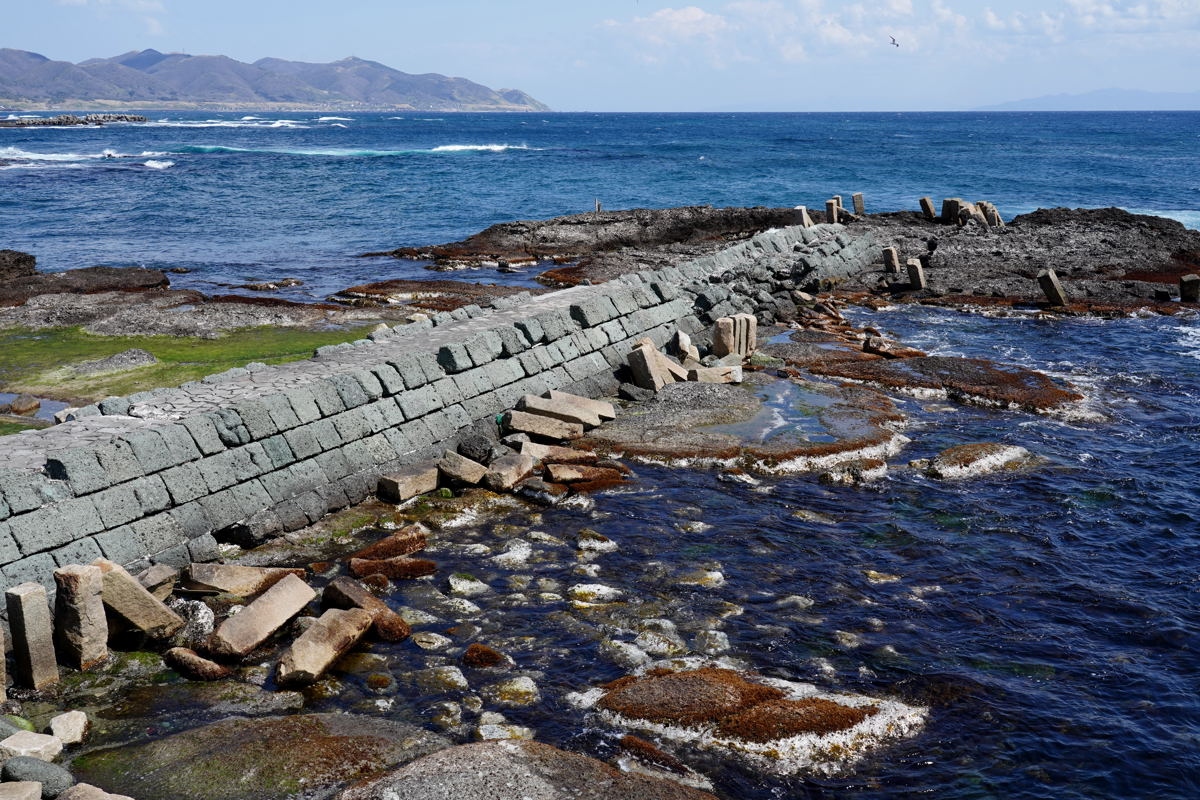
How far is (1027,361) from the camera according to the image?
18.7 metres

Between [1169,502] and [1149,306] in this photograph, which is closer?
[1169,502]

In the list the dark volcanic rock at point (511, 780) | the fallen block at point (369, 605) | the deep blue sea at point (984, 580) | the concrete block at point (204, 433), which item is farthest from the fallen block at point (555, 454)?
the dark volcanic rock at point (511, 780)

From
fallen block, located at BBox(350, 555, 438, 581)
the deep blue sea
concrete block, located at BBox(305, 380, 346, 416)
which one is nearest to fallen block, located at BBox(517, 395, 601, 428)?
the deep blue sea

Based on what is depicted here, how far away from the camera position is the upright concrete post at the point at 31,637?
7777mm

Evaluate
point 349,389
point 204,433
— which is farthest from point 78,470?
point 349,389

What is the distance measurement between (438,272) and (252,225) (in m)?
15.1

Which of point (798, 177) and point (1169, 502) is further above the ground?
point (798, 177)

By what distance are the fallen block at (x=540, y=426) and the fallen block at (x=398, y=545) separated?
318 cm

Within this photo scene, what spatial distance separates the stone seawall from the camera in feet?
30.1

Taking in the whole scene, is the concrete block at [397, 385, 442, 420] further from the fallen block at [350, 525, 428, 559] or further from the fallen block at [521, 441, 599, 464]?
the fallen block at [350, 525, 428, 559]

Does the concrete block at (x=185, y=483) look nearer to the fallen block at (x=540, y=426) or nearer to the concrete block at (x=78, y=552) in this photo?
the concrete block at (x=78, y=552)

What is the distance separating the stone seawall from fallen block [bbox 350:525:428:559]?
1.19m

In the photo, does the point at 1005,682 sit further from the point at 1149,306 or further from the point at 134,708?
the point at 1149,306

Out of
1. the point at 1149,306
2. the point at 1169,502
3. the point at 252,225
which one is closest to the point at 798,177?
the point at 252,225
